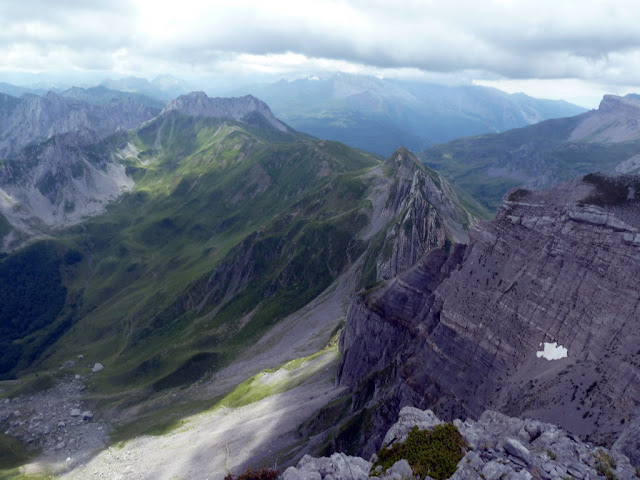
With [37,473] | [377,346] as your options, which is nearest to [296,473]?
[377,346]

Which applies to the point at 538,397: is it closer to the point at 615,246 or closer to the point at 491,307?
the point at 491,307

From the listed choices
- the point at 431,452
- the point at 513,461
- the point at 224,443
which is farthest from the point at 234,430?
the point at 513,461

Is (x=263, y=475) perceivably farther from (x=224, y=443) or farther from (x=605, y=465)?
(x=224, y=443)

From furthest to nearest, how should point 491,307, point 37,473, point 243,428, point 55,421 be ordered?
point 55,421, point 37,473, point 243,428, point 491,307

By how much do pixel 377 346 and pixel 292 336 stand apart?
65415 millimetres

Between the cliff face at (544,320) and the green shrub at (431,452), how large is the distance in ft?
69.2

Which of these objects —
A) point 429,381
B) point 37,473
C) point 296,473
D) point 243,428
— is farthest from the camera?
point 37,473

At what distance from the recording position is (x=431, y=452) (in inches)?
1271

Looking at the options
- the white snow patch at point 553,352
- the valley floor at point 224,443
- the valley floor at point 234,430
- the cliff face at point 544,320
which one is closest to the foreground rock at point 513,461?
the cliff face at point 544,320

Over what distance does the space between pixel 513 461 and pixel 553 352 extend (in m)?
31.2

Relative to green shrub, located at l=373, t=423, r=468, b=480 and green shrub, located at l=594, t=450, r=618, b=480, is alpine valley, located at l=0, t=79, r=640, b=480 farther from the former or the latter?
green shrub, located at l=373, t=423, r=468, b=480

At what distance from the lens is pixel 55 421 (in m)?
139

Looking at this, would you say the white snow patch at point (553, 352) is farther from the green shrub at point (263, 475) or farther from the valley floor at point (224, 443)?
the valley floor at point (224, 443)

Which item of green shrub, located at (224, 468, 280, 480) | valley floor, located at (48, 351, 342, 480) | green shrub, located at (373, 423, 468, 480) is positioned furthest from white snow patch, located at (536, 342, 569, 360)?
valley floor, located at (48, 351, 342, 480)
